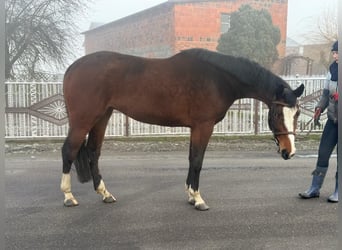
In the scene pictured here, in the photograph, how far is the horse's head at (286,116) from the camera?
11.8ft

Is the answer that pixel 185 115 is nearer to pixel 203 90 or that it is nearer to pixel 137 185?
pixel 203 90

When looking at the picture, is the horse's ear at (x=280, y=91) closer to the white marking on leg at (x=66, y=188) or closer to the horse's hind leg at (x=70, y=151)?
the horse's hind leg at (x=70, y=151)

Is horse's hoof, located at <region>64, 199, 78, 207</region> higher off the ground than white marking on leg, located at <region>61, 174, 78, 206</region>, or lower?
lower

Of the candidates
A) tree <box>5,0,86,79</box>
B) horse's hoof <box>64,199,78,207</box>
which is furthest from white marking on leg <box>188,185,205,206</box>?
tree <box>5,0,86,79</box>

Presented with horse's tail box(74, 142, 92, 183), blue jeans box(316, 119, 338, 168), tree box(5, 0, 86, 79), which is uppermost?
tree box(5, 0, 86, 79)

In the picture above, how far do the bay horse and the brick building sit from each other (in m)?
23.2

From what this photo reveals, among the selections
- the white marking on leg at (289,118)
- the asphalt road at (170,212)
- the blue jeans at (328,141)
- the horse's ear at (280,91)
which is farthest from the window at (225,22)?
the white marking on leg at (289,118)

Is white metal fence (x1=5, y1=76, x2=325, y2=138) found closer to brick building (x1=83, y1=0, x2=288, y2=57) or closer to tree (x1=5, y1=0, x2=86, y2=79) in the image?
tree (x1=5, y1=0, x2=86, y2=79)

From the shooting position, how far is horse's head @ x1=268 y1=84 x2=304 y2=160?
361 centimetres

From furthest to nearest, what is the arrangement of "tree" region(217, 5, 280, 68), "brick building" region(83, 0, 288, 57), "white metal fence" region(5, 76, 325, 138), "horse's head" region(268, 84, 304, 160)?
"brick building" region(83, 0, 288, 57) → "tree" region(217, 5, 280, 68) → "white metal fence" region(5, 76, 325, 138) → "horse's head" region(268, 84, 304, 160)

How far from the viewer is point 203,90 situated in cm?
376

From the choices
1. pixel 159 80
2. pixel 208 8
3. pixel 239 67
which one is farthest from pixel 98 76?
pixel 208 8

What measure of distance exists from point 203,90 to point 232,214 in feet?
4.69

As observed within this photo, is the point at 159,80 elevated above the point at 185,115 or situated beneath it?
elevated above
